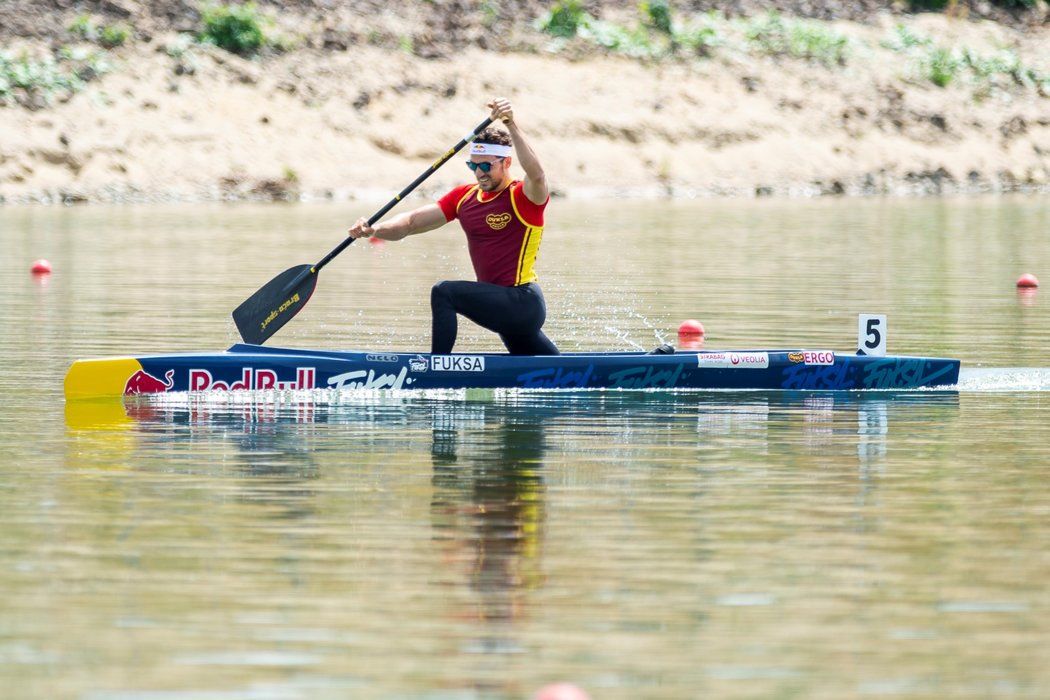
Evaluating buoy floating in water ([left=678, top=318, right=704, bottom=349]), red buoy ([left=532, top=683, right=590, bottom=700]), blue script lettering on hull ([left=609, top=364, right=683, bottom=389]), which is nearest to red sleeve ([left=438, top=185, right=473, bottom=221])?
blue script lettering on hull ([left=609, top=364, right=683, bottom=389])

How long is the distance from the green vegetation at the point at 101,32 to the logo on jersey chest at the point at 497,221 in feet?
121

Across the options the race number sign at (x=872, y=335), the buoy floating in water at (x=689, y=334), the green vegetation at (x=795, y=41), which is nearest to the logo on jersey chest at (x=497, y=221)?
the race number sign at (x=872, y=335)

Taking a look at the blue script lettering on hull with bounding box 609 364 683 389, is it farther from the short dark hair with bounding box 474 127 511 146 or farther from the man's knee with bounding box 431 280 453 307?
the short dark hair with bounding box 474 127 511 146

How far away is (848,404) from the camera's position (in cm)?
1402

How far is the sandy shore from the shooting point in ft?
149

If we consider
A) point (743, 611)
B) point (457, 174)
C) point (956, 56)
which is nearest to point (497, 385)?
point (743, 611)

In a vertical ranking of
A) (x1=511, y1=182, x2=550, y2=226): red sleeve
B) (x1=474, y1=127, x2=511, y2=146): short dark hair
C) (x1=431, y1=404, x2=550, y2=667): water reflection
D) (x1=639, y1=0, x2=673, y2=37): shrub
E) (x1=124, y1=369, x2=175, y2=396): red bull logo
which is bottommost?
(x1=431, y1=404, x2=550, y2=667): water reflection

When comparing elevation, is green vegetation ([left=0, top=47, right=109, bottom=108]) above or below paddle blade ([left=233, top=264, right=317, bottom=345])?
above

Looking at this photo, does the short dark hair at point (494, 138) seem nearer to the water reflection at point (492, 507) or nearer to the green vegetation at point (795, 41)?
the water reflection at point (492, 507)

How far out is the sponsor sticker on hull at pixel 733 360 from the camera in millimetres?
14414

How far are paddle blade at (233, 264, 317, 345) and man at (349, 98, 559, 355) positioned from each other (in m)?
1.07

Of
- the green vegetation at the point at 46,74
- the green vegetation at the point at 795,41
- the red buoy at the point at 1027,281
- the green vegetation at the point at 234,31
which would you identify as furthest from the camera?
the green vegetation at the point at 795,41

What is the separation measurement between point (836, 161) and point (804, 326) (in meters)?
34.5

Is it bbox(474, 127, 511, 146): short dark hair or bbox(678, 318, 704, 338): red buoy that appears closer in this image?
bbox(474, 127, 511, 146): short dark hair
